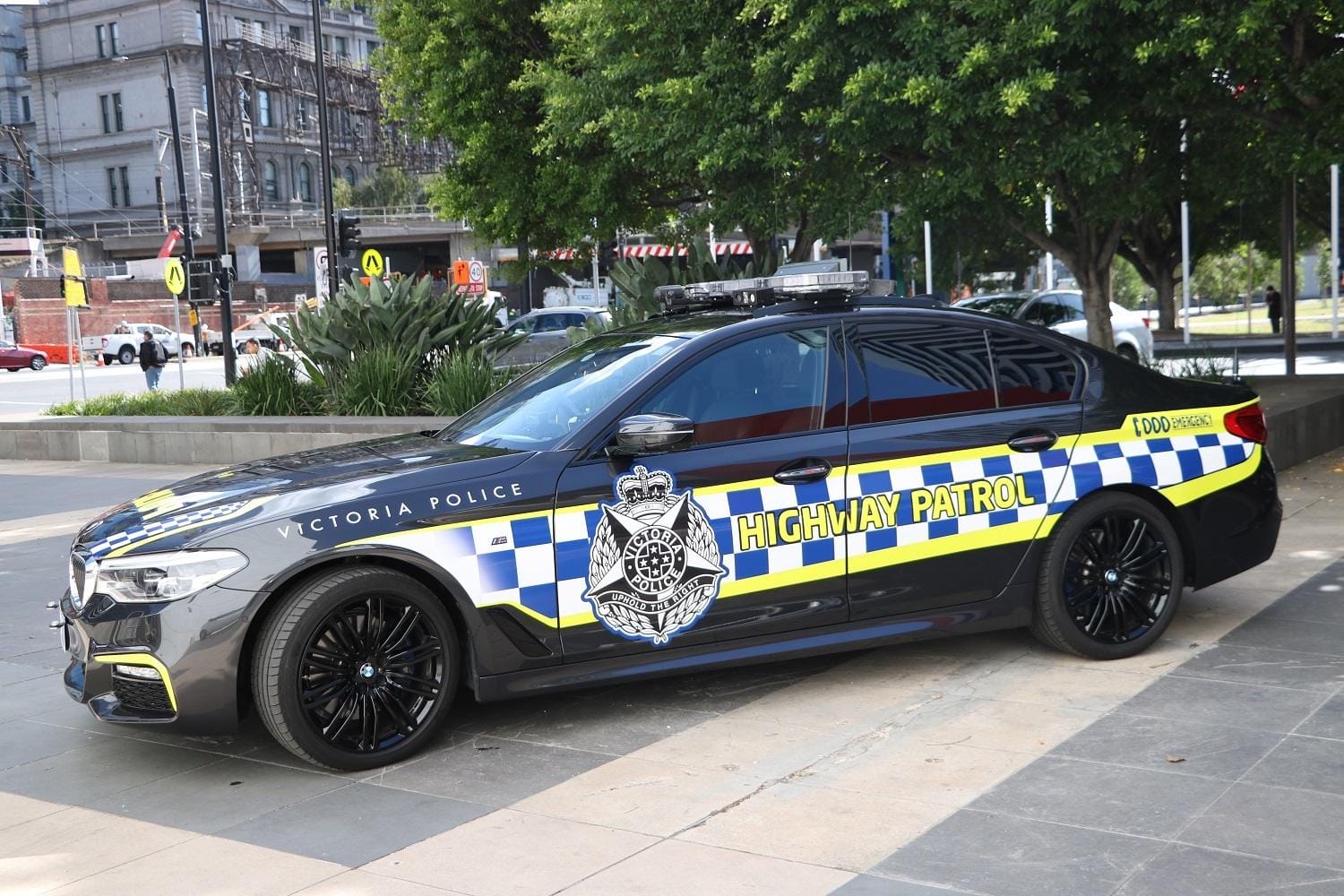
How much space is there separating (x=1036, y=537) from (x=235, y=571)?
3132 mm

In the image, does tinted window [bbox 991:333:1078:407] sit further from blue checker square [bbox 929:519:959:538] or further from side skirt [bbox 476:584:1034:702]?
side skirt [bbox 476:584:1034:702]

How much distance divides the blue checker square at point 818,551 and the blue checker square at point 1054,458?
1014 millimetres

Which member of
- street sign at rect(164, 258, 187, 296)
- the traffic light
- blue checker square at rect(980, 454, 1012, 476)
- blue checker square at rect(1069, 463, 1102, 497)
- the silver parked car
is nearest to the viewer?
blue checker square at rect(980, 454, 1012, 476)

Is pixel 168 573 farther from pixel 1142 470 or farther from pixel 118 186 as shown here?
pixel 118 186

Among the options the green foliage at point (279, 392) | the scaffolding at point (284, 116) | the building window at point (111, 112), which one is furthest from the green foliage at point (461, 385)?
the building window at point (111, 112)

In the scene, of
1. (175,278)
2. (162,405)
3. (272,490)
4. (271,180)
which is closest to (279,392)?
(162,405)

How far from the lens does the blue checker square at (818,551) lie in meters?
5.30

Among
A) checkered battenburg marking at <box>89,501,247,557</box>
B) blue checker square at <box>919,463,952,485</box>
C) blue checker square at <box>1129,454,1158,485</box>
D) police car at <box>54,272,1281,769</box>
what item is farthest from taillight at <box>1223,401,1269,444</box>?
checkered battenburg marking at <box>89,501,247,557</box>

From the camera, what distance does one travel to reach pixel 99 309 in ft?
205

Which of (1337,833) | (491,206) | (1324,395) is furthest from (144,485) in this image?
(1337,833)

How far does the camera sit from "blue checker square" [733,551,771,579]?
520cm

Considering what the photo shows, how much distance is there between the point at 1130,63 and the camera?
477 inches

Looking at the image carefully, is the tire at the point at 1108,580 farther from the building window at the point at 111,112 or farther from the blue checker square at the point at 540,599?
the building window at the point at 111,112

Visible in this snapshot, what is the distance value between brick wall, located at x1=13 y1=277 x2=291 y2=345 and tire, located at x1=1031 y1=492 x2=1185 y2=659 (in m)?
59.6
